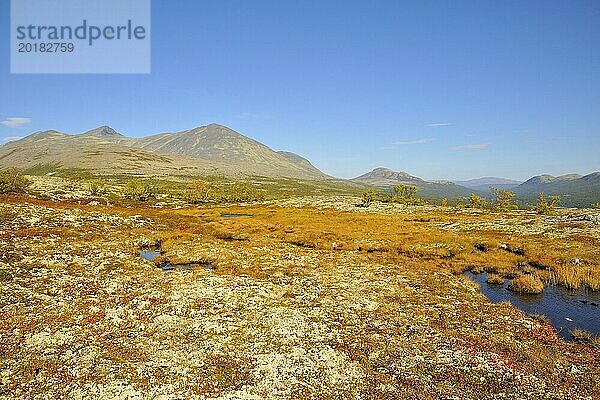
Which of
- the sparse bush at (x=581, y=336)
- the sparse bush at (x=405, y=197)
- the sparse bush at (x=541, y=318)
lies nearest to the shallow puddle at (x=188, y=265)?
the sparse bush at (x=541, y=318)

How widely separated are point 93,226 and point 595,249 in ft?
259

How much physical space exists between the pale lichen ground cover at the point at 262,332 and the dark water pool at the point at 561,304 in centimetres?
200

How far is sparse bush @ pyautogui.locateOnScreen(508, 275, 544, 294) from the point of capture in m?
36.0

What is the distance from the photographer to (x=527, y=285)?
3644 cm

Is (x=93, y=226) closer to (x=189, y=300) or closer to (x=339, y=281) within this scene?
(x=189, y=300)

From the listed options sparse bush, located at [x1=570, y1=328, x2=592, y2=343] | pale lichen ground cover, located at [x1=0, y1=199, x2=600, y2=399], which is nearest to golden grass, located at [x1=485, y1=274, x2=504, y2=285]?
pale lichen ground cover, located at [x1=0, y1=199, x2=600, y2=399]

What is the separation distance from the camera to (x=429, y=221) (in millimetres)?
89500

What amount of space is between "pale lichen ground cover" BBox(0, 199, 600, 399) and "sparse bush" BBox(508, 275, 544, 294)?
4261 millimetres

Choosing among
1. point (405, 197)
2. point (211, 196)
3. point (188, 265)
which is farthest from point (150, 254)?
point (405, 197)

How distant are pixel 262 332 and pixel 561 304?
93.4 ft

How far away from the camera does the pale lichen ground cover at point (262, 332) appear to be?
19609mm

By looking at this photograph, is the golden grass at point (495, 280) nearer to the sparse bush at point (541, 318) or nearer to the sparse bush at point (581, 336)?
the sparse bush at point (541, 318)

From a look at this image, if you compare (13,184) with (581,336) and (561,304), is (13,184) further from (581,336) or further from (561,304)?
(581,336)

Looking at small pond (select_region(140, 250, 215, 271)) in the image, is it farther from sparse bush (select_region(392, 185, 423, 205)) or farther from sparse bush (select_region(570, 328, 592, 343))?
sparse bush (select_region(392, 185, 423, 205))
